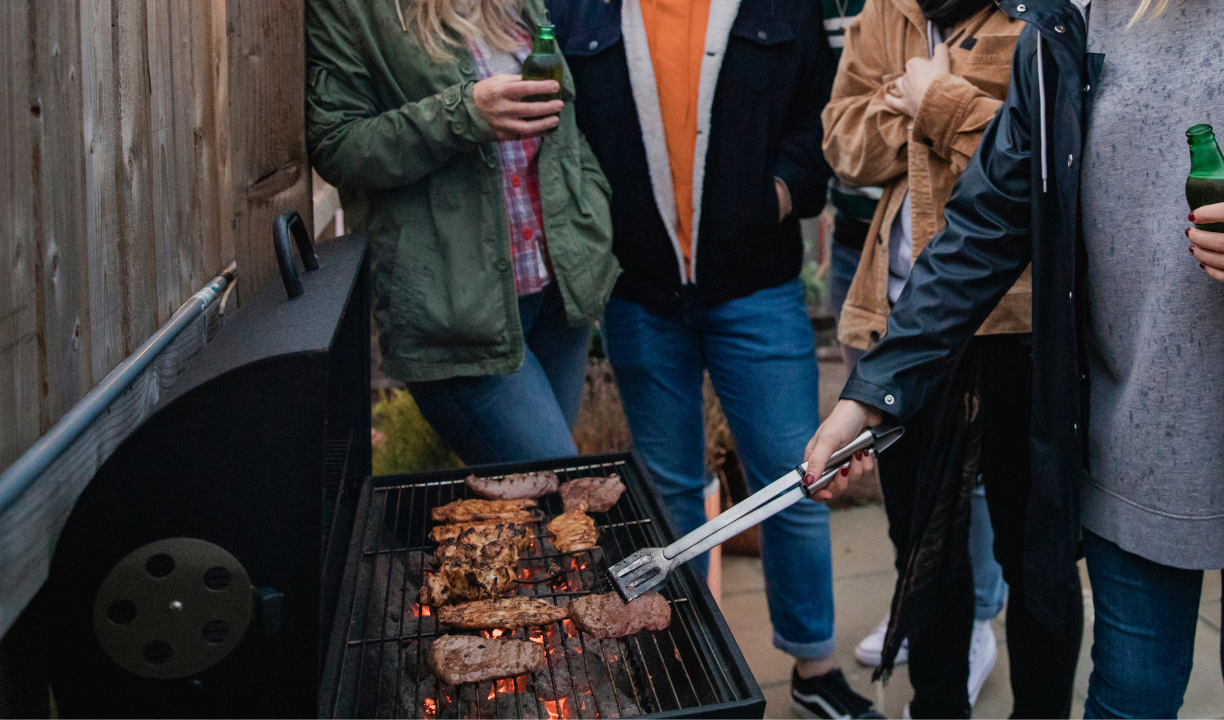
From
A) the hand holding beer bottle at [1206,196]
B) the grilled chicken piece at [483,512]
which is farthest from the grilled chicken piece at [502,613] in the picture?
the hand holding beer bottle at [1206,196]

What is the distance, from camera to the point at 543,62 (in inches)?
87.4

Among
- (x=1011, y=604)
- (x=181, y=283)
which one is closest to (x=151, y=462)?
(x=181, y=283)

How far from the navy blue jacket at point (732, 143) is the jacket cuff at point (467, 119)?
0.69 m

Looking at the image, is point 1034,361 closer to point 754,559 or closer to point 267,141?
point 267,141

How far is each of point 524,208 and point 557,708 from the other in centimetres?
134

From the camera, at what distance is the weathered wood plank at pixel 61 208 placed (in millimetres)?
1156

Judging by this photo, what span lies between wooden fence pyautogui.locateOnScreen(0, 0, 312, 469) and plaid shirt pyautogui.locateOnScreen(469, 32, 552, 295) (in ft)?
1.72

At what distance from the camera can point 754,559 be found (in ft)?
13.9

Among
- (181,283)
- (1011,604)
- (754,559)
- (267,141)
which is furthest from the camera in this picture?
(754,559)

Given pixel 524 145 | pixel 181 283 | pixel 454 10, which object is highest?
pixel 454 10

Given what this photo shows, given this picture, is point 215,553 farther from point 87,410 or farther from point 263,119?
point 263,119

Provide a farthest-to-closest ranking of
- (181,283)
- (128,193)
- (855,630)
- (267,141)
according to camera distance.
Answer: (855,630) < (267,141) < (181,283) < (128,193)

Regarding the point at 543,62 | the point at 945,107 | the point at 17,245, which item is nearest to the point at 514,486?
the point at 543,62

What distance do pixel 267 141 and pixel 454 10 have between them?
0.52m
